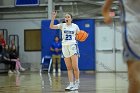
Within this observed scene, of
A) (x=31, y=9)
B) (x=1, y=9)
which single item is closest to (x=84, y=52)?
(x=31, y=9)

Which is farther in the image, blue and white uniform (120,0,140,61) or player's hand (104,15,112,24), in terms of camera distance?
player's hand (104,15,112,24)

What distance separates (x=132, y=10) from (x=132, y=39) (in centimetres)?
23

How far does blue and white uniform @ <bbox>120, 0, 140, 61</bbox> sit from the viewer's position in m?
2.87

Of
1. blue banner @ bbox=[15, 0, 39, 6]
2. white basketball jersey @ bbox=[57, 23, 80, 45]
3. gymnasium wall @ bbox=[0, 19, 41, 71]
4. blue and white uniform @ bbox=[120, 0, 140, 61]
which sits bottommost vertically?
gymnasium wall @ bbox=[0, 19, 41, 71]

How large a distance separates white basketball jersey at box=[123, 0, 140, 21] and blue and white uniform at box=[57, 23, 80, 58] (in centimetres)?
583

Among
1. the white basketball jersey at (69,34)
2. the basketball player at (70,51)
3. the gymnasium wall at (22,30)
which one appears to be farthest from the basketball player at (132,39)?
the gymnasium wall at (22,30)

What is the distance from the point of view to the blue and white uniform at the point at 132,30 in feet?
9.42

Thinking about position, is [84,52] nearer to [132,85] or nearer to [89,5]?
[89,5]

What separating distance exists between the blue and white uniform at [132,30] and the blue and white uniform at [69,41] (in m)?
5.84

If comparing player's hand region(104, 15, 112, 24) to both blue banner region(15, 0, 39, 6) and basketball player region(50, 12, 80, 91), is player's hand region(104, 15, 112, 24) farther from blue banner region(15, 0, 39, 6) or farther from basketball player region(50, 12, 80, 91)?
blue banner region(15, 0, 39, 6)

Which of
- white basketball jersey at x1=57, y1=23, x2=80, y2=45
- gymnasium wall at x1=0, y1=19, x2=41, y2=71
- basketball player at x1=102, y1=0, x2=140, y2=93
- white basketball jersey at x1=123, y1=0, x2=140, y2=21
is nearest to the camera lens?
basketball player at x1=102, y1=0, x2=140, y2=93

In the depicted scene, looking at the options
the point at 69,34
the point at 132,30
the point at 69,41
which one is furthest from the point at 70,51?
the point at 132,30

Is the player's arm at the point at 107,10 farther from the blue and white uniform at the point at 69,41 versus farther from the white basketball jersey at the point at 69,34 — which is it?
the white basketball jersey at the point at 69,34

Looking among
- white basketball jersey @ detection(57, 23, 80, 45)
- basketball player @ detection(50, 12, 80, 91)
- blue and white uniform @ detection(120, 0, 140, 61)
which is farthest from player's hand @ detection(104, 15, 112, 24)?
white basketball jersey @ detection(57, 23, 80, 45)
